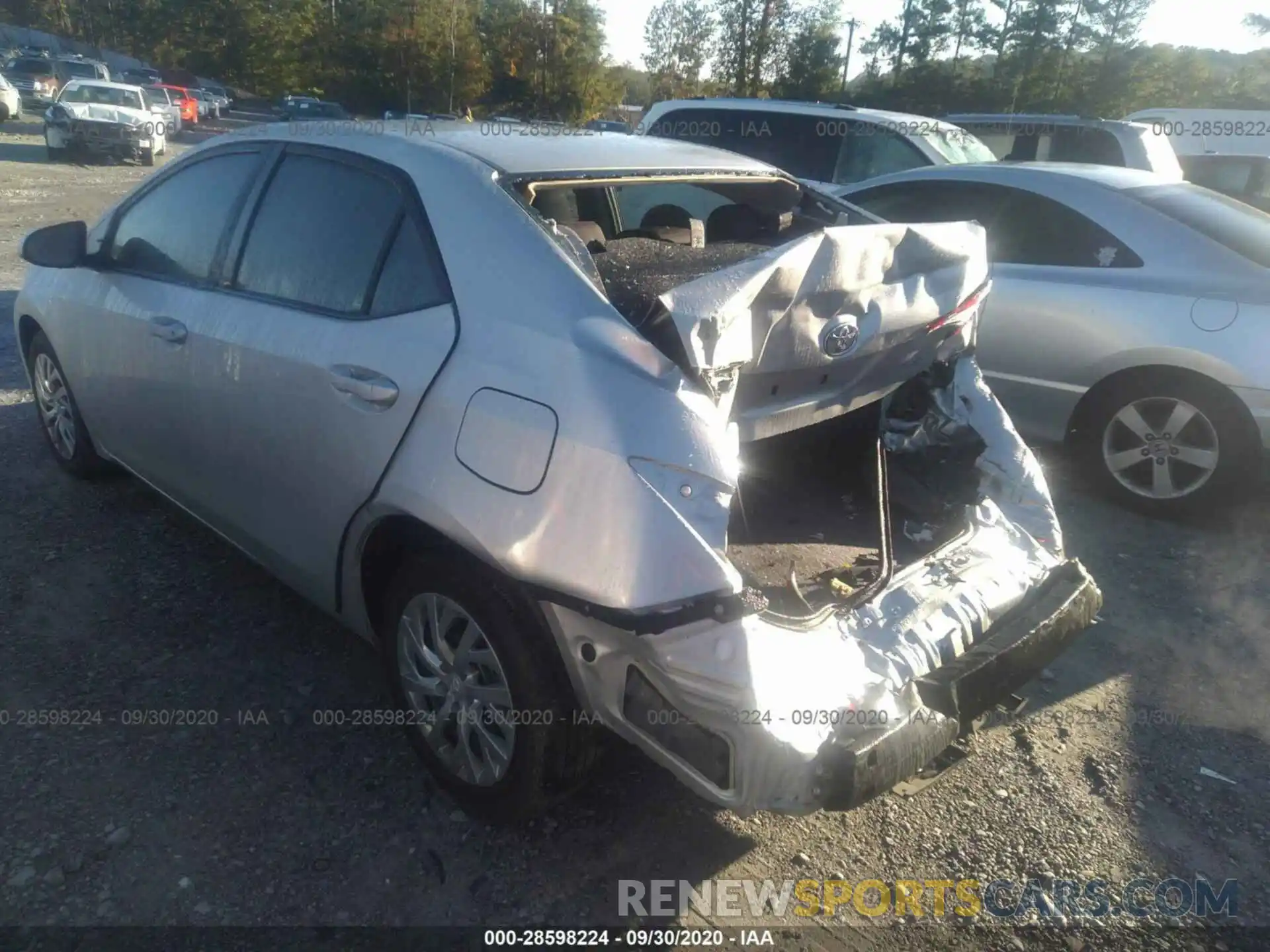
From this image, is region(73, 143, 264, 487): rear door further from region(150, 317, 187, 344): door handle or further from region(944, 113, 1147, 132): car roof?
region(944, 113, 1147, 132): car roof

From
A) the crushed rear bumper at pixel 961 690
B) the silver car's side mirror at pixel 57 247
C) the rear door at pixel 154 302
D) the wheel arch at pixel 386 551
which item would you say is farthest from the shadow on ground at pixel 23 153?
the crushed rear bumper at pixel 961 690

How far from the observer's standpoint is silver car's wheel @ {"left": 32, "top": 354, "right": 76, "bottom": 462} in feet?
14.5

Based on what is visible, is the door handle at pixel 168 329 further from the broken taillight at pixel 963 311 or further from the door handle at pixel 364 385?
the broken taillight at pixel 963 311

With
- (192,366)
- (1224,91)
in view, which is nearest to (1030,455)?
(192,366)

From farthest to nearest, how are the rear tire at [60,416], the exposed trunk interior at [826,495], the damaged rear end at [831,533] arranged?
the rear tire at [60,416] < the exposed trunk interior at [826,495] < the damaged rear end at [831,533]

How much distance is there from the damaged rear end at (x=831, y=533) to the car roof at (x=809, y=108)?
528 centimetres

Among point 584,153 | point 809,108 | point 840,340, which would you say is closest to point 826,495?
point 840,340

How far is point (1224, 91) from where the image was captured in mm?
35375

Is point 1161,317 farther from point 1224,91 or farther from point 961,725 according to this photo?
point 1224,91

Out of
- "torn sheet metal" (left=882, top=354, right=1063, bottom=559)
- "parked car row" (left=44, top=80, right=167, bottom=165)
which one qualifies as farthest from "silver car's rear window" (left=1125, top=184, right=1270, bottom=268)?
"parked car row" (left=44, top=80, right=167, bottom=165)

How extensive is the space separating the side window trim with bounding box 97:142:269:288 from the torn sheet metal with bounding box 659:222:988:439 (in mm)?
1798

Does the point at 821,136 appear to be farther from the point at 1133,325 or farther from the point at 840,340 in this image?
the point at 840,340

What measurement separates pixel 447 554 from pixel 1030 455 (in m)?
2.03

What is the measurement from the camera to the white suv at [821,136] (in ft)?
25.9
